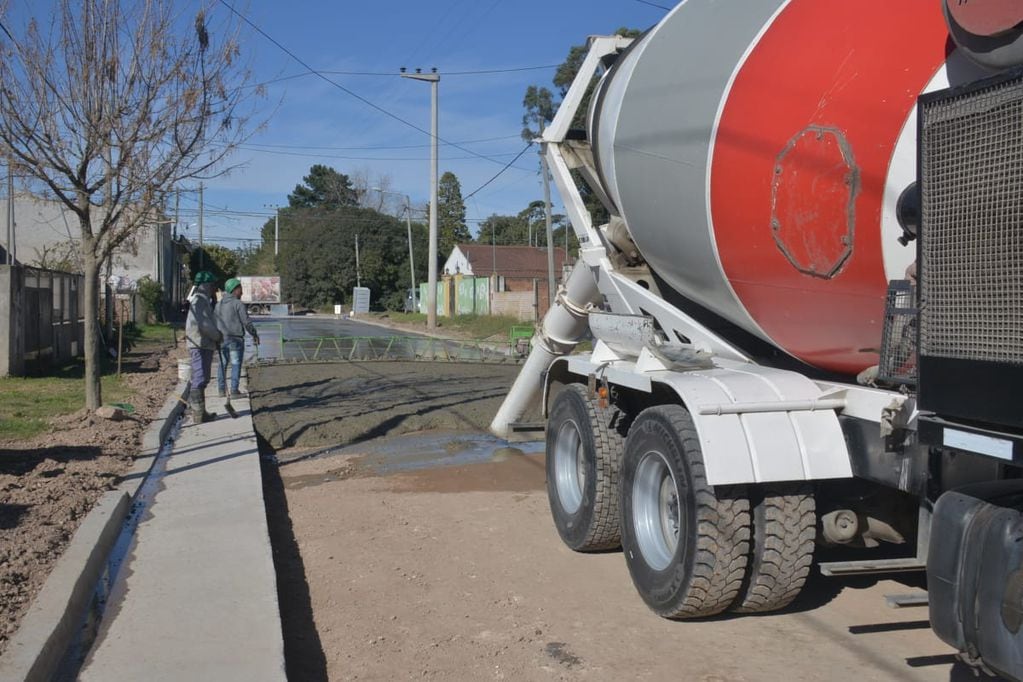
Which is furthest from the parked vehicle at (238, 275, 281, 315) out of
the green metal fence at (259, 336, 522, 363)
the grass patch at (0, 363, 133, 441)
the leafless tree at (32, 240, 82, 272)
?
the grass patch at (0, 363, 133, 441)

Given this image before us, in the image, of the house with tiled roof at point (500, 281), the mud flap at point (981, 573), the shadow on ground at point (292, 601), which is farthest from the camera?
the house with tiled roof at point (500, 281)

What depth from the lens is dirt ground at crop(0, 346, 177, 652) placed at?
207 inches

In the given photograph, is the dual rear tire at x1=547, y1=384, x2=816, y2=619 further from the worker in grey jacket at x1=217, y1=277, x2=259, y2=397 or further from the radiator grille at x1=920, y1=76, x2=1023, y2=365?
the worker in grey jacket at x1=217, y1=277, x2=259, y2=397

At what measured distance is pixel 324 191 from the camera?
361ft

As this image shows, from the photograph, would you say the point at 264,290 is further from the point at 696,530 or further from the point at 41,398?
the point at 696,530

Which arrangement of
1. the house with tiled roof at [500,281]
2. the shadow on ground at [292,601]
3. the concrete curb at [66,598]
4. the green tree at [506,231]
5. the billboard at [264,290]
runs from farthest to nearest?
the green tree at [506,231], the billboard at [264,290], the house with tiled roof at [500,281], the shadow on ground at [292,601], the concrete curb at [66,598]

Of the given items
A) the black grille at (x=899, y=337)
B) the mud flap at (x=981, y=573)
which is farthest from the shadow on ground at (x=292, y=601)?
the black grille at (x=899, y=337)

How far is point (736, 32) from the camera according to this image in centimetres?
497

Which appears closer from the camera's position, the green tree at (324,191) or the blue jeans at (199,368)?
the blue jeans at (199,368)

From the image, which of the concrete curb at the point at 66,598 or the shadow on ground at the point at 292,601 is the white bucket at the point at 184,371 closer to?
the shadow on ground at the point at 292,601

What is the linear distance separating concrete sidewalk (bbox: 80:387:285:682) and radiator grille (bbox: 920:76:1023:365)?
3.04 metres

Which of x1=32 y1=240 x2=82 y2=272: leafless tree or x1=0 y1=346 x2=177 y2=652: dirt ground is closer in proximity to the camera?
x1=0 y1=346 x2=177 y2=652: dirt ground

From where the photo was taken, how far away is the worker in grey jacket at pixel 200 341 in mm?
11195

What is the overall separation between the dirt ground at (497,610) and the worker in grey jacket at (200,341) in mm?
2749
